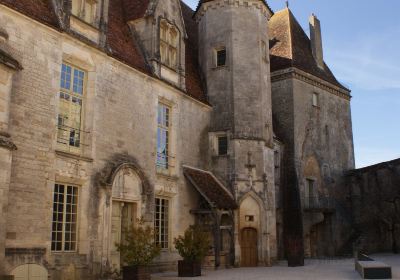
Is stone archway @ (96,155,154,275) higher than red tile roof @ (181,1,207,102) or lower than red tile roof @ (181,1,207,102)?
lower

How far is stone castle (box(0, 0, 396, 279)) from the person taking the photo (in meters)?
12.2

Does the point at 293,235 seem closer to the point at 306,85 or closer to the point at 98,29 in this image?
the point at 306,85

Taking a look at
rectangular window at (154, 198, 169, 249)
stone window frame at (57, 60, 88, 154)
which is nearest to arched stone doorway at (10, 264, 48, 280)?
stone window frame at (57, 60, 88, 154)

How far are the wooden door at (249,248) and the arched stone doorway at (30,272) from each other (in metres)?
9.46

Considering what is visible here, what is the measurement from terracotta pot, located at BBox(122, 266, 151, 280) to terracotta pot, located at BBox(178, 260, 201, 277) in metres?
2.27

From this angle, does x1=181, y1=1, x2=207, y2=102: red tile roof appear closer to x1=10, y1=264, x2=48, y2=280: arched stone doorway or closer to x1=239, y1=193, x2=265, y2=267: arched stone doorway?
x1=239, y1=193, x2=265, y2=267: arched stone doorway

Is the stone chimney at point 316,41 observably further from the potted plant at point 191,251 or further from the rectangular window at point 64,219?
the rectangular window at point 64,219

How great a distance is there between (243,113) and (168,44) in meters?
4.41

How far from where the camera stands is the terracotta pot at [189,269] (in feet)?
48.7

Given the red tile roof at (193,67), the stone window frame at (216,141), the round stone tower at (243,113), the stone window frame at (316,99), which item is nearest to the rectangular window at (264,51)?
the round stone tower at (243,113)

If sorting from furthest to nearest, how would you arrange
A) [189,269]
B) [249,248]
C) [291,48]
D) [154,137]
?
[291,48] → [249,248] → [154,137] → [189,269]

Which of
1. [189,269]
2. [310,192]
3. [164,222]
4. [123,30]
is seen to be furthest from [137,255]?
[310,192]

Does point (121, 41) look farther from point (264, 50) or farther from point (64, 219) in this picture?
point (264, 50)

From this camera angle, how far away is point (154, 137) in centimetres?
1705
